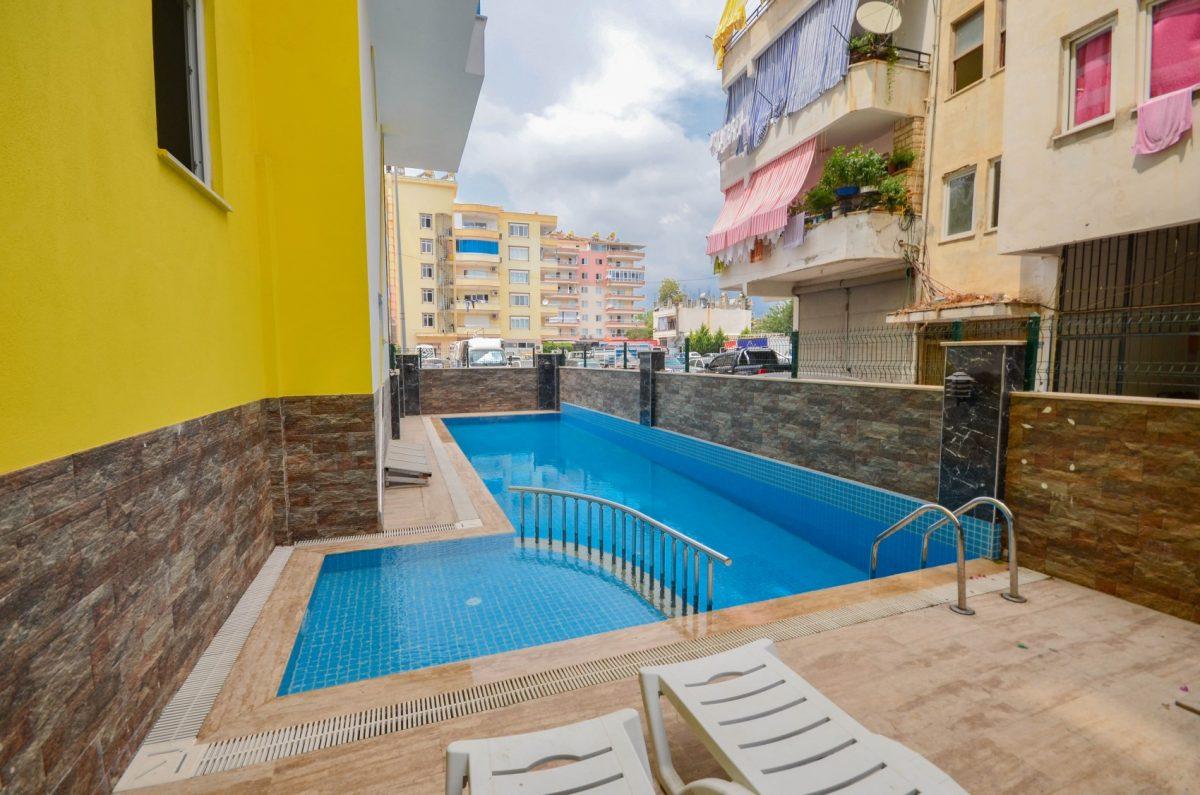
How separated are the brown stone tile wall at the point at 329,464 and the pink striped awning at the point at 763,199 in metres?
10.5

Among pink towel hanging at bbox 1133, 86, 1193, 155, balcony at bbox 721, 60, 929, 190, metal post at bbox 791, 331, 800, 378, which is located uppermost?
balcony at bbox 721, 60, 929, 190

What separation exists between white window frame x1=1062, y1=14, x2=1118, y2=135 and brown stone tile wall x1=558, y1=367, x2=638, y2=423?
32.1 feet

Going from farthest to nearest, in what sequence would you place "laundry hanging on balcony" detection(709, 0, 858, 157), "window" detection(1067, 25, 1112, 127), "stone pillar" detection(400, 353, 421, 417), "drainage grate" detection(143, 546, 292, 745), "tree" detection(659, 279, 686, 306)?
"tree" detection(659, 279, 686, 306)
"stone pillar" detection(400, 353, 421, 417)
"laundry hanging on balcony" detection(709, 0, 858, 157)
"window" detection(1067, 25, 1112, 127)
"drainage grate" detection(143, 546, 292, 745)

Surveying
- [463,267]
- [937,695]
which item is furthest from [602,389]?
[463,267]

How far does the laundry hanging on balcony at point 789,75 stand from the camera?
37.1 feet

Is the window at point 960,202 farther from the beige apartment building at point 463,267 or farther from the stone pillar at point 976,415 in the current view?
the beige apartment building at point 463,267

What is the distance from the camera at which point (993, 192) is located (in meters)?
9.74

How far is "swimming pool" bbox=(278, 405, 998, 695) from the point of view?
171 inches

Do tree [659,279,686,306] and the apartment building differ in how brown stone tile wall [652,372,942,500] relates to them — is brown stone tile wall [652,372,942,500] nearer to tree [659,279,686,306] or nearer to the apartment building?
the apartment building

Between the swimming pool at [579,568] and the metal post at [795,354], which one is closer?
the swimming pool at [579,568]

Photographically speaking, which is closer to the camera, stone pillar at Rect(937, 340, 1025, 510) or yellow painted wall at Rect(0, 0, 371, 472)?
yellow painted wall at Rect(0, 0, 371, 472)

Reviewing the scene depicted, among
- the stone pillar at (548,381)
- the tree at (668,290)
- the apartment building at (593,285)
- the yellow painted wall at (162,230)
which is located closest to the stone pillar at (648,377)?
the stone pillar at (548,381)

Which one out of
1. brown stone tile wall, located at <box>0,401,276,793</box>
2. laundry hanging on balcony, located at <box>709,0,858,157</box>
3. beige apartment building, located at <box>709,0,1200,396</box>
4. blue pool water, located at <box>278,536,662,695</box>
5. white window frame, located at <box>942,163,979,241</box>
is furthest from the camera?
laundry hanging on balcony, located at <box>709,0,858,157</box>

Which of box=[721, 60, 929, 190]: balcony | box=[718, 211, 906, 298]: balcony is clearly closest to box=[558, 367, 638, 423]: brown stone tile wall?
box=[718, 211, 906, 298]: balcony
